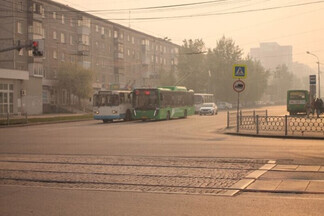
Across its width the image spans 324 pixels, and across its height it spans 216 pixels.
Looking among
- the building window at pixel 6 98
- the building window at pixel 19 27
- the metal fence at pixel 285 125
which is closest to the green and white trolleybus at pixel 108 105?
the metal fence at pixel 285 125

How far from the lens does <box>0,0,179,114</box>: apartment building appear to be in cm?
5309

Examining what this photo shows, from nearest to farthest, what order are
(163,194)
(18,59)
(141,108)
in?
(163,194) < (141,108) < (18,59)

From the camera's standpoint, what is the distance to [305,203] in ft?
22.4

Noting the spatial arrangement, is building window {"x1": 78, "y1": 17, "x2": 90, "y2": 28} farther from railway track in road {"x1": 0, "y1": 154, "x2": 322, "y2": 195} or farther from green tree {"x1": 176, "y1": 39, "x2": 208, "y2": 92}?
railway track in road {"x1": 0, "y1": 154, "x2": 322, "y2": 195}

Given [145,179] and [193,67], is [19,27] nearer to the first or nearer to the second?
[193,67]

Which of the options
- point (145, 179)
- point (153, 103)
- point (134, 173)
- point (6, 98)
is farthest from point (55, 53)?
point (145, 179)

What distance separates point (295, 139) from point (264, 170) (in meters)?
9.86

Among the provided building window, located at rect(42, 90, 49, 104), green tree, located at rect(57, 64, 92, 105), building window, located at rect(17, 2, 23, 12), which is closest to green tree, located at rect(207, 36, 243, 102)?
green tree, located at rect(57, 64, 92, 105)

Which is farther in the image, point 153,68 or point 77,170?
point 153,68

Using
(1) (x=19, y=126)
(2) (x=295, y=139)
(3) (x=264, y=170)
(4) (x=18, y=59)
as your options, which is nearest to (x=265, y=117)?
(2) (x=295, y=139)

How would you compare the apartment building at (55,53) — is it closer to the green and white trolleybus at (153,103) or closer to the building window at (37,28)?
the building window at (37,28)

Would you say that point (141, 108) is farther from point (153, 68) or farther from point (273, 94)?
point (273, 94)

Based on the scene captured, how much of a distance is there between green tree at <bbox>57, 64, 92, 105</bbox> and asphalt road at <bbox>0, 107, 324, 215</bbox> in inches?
1883

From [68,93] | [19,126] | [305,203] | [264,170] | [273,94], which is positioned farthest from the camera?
[273,94]
